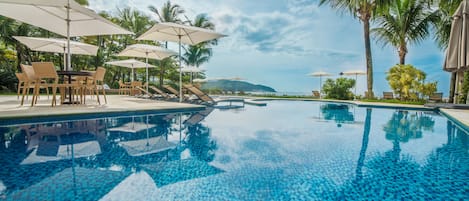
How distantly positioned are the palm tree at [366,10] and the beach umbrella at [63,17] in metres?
11.5

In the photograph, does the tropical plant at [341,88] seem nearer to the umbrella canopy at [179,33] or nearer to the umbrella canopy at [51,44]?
the umbrella canopy at [179,33]

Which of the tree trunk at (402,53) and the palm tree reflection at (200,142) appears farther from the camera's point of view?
the tree trunk at (402,53)

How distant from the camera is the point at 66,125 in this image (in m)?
4.61

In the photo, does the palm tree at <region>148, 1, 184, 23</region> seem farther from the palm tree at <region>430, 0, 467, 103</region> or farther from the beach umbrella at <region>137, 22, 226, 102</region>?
the palm tree at <region>430, 0, 467, 103</region>

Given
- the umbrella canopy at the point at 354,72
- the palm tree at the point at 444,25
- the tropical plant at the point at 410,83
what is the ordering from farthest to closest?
the umbrella canopy at the point at 354,72, the tropical plant at the point at 410,83, the palm tree at the point at 444,25

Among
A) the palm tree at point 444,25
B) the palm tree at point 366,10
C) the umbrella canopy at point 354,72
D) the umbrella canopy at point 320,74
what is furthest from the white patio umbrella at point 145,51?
the palm tree at point 444,25

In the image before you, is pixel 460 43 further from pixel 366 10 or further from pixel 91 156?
pixel 91 156

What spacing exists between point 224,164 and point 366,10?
41.8ft

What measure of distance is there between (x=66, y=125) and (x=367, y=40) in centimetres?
1351

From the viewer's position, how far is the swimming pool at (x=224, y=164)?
1.97 meters

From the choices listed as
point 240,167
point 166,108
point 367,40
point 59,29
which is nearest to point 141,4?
point 59,29

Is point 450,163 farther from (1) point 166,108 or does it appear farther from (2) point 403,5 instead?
(2) point 403,5

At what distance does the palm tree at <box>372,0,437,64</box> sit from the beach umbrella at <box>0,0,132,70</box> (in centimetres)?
1280

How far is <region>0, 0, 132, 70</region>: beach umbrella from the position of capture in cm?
521
